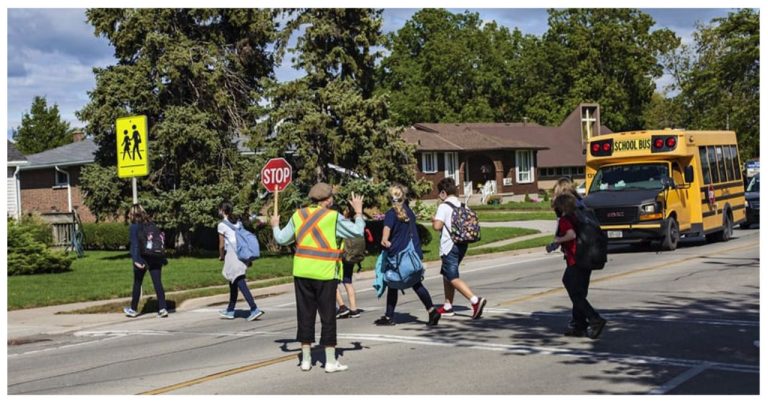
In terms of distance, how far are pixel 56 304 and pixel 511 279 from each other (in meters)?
8.10

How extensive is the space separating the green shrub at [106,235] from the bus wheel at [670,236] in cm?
1789

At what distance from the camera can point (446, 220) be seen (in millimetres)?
12484

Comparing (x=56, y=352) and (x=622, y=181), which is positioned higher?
(x=622, y=181)

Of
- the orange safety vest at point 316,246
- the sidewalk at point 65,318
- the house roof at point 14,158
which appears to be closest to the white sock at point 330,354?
the orange safety vest at point 316,246

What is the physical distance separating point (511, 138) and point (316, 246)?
63627 millimetres

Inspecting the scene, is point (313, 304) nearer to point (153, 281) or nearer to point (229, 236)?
point (229, 236)

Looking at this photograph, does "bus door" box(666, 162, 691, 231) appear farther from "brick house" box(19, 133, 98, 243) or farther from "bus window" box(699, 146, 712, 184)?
"brick house" box(19, 133, 98, 243)

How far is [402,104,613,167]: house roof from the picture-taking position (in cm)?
6538

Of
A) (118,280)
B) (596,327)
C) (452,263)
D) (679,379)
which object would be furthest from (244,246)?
(118,280)

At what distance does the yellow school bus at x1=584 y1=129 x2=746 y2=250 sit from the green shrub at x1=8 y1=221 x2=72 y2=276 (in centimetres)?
1263

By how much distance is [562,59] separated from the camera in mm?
88125

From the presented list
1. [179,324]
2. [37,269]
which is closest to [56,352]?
[179,324]

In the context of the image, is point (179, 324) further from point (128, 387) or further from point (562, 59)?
point (562, 59)

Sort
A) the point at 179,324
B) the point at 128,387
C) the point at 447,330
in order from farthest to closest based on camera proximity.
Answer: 1. the point at 179,324
2. the point at 447,330
3. the point at 128,387
